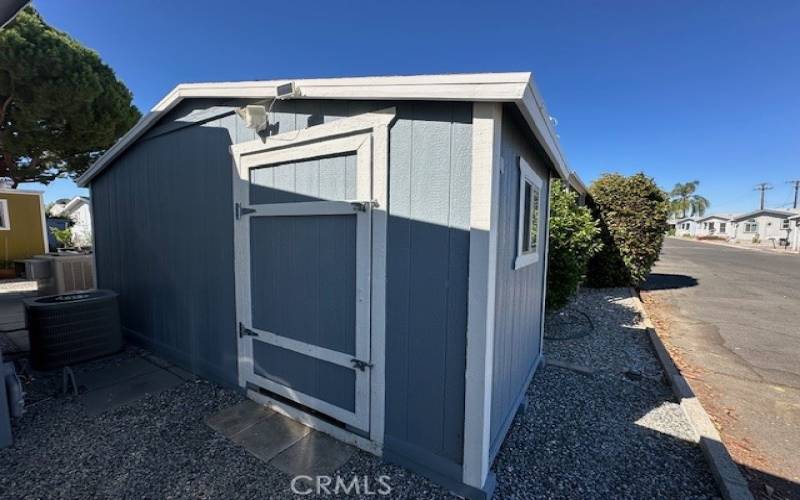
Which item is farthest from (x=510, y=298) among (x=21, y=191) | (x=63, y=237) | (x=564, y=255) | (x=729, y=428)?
(x=63, y=237)

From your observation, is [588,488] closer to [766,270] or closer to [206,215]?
[206,215]

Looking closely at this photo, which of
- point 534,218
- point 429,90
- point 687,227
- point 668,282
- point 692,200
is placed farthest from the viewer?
point 692,200

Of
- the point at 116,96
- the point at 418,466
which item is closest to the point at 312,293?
the point at 418,466

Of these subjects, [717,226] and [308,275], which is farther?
[717,226]

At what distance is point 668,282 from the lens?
10.0 m

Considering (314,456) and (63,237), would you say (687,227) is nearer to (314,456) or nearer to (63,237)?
(314,456)

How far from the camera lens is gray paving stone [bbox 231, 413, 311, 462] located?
2410mm

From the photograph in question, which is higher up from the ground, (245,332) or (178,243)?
(178,243)

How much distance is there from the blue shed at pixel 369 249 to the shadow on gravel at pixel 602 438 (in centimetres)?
24

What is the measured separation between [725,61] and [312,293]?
13270mm

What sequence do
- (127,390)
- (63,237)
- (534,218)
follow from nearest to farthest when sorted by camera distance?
(127,390) < (534,218) < (63,237)

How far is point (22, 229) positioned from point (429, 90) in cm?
1362

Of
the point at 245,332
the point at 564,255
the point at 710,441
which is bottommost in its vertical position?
the point at 710,441

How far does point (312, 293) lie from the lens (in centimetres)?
260
